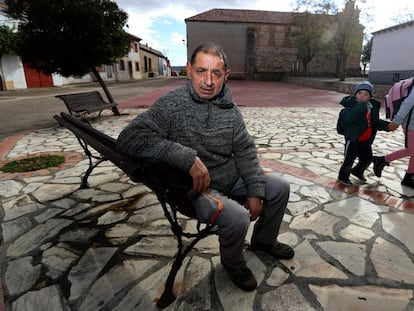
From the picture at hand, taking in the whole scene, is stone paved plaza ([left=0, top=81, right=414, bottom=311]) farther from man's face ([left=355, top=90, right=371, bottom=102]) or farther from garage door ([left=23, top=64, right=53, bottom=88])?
garage door ([left=23, top=64, right=53, bottom=88])

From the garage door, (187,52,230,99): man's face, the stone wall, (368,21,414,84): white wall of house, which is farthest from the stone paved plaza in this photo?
the garage door

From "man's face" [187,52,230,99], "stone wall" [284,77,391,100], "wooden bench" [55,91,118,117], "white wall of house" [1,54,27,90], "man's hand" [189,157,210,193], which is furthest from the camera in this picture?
"white wall of house" [1,54,27,90]

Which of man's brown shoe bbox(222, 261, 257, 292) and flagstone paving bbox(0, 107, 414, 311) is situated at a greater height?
man's brown shoe bbox(222, 261, 257, 292)

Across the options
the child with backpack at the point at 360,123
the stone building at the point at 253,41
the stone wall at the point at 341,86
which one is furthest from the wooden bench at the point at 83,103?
the stone building at the point at 253,41

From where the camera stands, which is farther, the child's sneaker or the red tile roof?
the red tile roof

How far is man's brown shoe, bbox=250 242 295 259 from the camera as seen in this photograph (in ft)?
6.82

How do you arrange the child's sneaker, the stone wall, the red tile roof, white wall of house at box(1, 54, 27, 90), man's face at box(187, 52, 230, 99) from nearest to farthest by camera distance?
man's face at box(187, 52, 230, 99) → the child's sneaker → the stone wall → white wall of house at box(1, 54, 27, 90) → the red tile roof

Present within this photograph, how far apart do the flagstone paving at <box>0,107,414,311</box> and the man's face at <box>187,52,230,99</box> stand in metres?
1.26

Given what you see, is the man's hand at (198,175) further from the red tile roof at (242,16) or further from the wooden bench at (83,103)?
the red tile roof at (242,16)

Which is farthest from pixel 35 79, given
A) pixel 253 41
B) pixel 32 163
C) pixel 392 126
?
pixel 392 126

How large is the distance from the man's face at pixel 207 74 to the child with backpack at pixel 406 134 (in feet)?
7.46

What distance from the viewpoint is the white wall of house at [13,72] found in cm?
2183

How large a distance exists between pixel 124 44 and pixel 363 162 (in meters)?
7.27

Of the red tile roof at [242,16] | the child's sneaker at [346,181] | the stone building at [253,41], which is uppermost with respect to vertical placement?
the red tile roof at [242,16]
